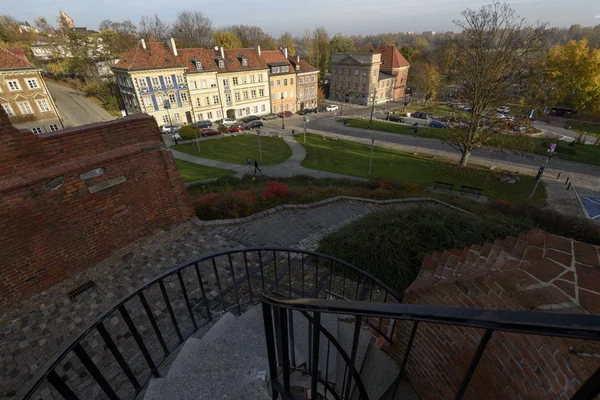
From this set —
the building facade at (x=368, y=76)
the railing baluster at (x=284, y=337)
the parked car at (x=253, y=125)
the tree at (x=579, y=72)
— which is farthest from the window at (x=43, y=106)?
the tree at (x=579, y=72)

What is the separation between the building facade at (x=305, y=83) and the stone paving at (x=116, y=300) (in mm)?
44693

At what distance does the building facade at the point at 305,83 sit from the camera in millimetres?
48062

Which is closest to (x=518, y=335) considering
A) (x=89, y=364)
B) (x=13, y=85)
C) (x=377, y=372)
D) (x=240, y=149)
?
(x=377, y=372)

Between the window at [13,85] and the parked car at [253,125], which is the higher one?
the window at [13,85]

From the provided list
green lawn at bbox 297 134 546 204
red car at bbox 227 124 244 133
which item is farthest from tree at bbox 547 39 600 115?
red car at bbox 227 124 244 133

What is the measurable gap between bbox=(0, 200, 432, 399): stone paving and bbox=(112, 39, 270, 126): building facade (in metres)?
33.9

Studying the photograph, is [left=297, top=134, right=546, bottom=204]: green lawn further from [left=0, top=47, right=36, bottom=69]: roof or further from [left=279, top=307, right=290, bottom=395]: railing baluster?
[left=0, top=47, right=36, bottom=69]: roof

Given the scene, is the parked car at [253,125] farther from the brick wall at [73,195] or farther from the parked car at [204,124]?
the brick wall at [73,195]

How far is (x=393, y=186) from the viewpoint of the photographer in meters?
17.5

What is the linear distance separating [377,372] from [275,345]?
1.69 m

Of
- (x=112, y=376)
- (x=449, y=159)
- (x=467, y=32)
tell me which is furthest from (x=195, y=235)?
(x=449, y=159)

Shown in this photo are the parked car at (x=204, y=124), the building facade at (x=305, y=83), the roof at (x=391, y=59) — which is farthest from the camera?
the roof at (x=391, y=59)

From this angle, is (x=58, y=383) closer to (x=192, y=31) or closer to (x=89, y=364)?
(x=89, y=364)

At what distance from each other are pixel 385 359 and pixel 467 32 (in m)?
23.4
